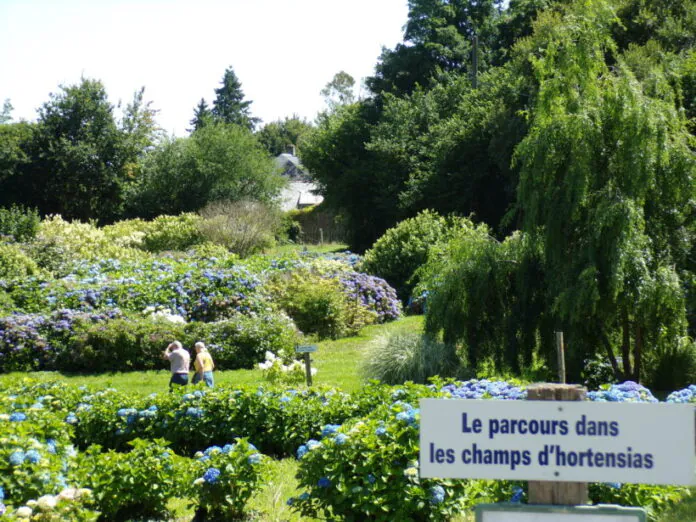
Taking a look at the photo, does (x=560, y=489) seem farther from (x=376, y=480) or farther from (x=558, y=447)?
(x=376, y=480)

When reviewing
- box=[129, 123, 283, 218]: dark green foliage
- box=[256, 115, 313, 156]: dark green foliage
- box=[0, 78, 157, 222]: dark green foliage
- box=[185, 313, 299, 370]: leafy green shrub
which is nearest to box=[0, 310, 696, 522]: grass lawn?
box=[185, 313, 299, 370]: leafy green shrub

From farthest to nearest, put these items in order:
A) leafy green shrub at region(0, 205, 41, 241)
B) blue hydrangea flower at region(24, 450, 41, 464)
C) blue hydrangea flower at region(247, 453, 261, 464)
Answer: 1. leafy green shrub at region(0, 205, 41, 241)
2. blue hydrangea flower at region(247, 453, 261, 464)
3. blue hydrangea flower at region(24, 450, 41, 464)

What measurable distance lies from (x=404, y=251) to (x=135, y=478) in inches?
594

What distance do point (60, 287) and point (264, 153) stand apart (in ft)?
76.9

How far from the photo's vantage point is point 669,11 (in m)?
23.9

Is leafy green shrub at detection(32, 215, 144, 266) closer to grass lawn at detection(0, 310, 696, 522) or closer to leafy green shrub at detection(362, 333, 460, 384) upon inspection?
grass lawn at detection(0, 310, 696, 522)

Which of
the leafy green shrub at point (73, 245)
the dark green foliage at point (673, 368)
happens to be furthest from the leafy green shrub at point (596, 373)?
the leafy green shrub at point (73, 245)

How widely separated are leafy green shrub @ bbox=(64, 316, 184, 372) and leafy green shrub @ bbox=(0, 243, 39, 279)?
415 centimetres

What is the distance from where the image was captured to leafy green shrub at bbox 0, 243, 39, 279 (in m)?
17.2

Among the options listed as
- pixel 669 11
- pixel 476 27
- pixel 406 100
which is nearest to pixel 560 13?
pixel 669 11

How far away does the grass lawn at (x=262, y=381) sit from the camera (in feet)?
18.1

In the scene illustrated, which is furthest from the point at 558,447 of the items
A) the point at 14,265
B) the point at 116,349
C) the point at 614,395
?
the point at 14,265

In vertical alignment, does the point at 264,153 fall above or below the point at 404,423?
above

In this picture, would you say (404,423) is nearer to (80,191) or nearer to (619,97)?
(619,97)
